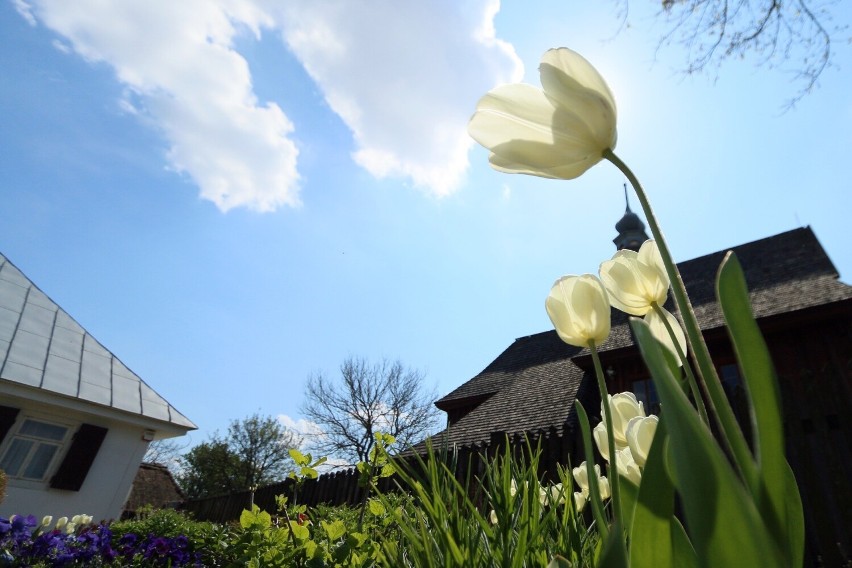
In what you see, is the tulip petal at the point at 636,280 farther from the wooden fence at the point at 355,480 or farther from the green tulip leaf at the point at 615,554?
the wooden fence at the point at 355,480

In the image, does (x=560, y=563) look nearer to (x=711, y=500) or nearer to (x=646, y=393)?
(x=711, y=500)

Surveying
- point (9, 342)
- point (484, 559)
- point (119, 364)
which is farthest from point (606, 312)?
point (119, 364)

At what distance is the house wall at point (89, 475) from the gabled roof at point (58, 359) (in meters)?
0.41

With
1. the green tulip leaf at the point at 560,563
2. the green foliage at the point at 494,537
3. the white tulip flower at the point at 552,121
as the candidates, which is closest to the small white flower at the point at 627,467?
the green foliage at the point at 494,537

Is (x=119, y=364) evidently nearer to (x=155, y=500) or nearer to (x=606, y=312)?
(x=155, y=500)

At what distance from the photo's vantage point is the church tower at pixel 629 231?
18.2 meters

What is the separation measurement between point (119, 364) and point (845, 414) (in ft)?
44.2

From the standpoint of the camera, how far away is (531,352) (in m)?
15.4

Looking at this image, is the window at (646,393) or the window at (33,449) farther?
the window at (646,393)

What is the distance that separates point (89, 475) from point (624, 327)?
1190 cm

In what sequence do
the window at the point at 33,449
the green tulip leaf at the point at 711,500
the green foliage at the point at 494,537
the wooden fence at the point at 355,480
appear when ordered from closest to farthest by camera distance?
the green tulip leaf at the point at 711,500 < the green foliage at the point at 494,537 < the wooden fence at the point at 355,480 < the window at the point at 33,449

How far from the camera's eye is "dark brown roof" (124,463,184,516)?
18.4 metres

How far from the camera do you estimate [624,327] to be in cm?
1128

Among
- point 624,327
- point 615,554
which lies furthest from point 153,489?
point 615,554
